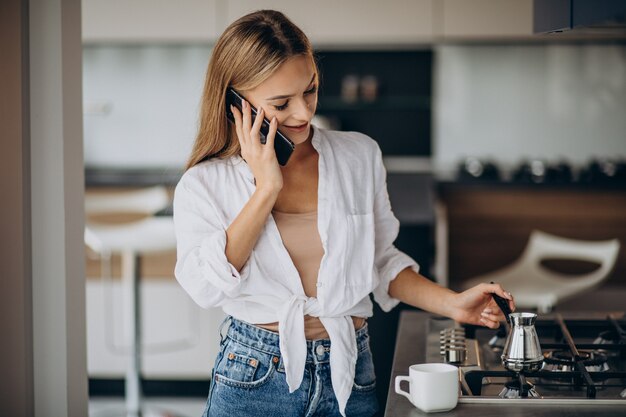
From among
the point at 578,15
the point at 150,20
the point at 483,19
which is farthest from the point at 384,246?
the point at 150,20

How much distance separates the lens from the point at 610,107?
5.33m

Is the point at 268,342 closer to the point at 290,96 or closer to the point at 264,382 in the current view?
the point at 264,382

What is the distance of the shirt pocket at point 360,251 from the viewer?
73.2 inches

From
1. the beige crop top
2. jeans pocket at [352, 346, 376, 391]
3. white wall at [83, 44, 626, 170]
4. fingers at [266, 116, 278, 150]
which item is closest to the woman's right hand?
fingers at [266, 116, 278, 150]

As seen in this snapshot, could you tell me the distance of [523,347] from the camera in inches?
65.3

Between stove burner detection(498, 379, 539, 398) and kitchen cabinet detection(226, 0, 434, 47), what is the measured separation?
141 inches

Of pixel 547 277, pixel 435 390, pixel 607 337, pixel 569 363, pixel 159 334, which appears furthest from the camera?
pixel 159 334

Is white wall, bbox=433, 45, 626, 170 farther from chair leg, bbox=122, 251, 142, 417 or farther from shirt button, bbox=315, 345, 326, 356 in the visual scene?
shirt button, bbox=315, 345, 326, 356

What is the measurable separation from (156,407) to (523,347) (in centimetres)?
321

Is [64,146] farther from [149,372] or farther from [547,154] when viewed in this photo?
[547,154]

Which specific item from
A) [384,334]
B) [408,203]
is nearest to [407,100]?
[408,203]

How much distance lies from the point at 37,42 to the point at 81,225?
14.1 inches

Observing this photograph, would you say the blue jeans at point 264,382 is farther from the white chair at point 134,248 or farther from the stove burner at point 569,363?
the white chair at point 134,248

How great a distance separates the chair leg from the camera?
4227 mm
